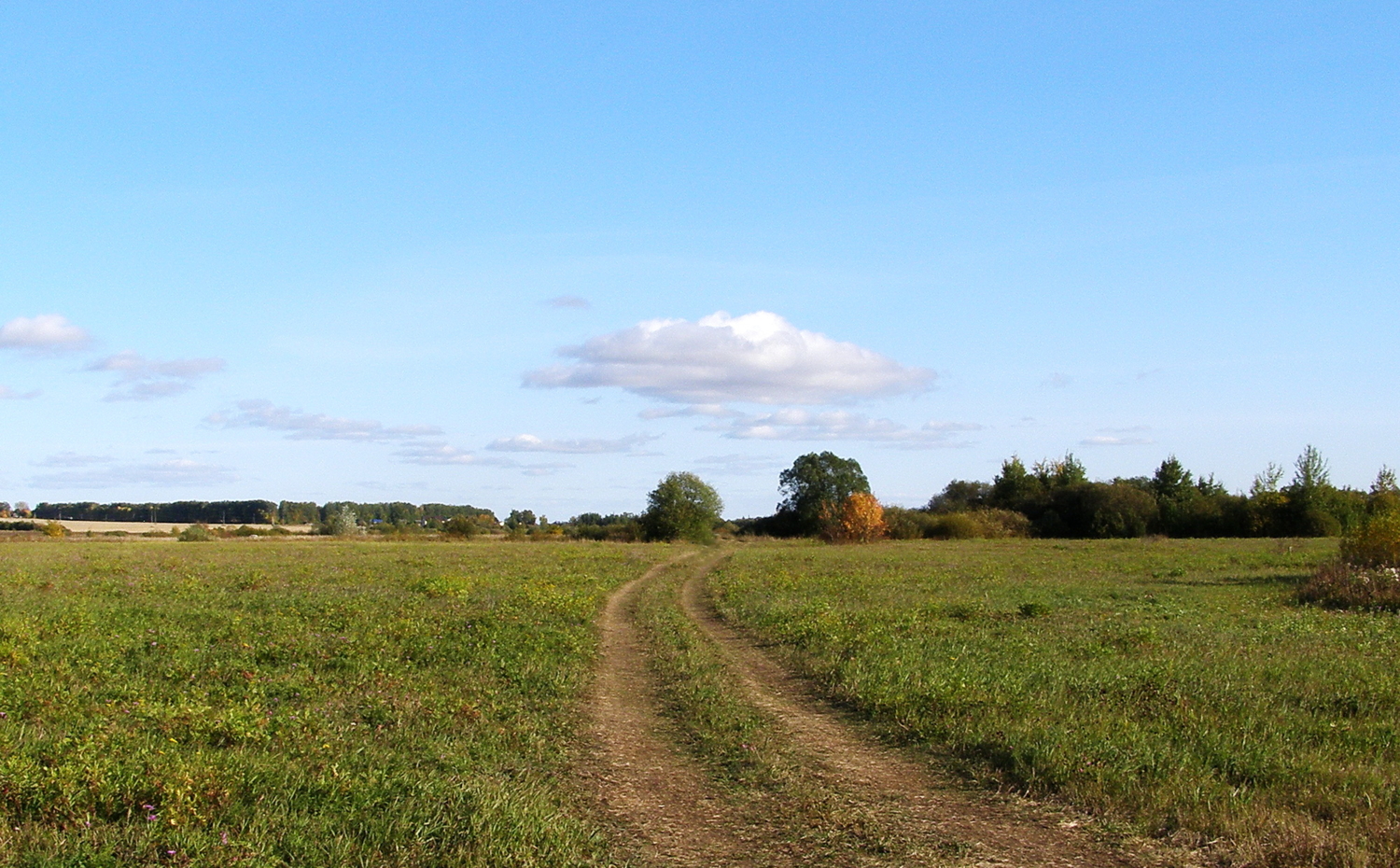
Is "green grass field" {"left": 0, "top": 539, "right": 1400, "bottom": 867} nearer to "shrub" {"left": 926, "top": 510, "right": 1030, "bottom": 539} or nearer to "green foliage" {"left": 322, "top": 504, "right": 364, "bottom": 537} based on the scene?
"shrub" {"left": 926, "top": 510, "right": 1030, "bottom": 539}

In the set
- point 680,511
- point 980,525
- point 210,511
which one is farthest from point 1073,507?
point 210,511

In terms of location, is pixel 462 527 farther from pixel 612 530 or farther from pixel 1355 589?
pixel 1355 589

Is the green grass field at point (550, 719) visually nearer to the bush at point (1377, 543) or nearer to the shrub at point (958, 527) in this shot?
the bush at point (1377, 543)

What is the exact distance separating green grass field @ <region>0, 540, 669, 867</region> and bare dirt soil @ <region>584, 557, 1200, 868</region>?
1.43 ft

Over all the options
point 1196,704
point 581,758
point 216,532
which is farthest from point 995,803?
point 216,532

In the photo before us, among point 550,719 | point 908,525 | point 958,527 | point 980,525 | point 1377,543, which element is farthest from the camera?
point 908,525

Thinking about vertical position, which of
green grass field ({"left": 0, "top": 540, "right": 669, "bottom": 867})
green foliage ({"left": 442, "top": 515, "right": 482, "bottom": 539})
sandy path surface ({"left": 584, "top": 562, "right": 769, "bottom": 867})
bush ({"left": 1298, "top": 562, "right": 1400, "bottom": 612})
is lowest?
sandy path surface ({"left": 584, "top": 562, "right": 769, "bottom": 867})

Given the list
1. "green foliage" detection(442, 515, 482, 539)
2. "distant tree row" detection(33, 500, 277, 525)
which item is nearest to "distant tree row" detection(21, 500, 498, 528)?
"distant tree row" detection(33, 500, 277, 525)

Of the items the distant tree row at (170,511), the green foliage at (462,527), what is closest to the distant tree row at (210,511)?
the distant tree row at (170,511)

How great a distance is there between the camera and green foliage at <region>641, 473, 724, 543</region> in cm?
8338

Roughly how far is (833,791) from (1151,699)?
482cm

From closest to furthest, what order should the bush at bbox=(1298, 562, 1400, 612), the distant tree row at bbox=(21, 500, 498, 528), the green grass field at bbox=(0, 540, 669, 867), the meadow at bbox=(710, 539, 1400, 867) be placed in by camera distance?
the green grass field at bbox=(0, 540, 669, 867), the meadow at bbox=(710, 539, 1400, 867), the bush at bbox=(1298, 562, 1400, 612), the distant tree row at bbox=(21, 500, 498, 528)

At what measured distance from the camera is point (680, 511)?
8356 cm

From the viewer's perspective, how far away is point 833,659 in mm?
13594
